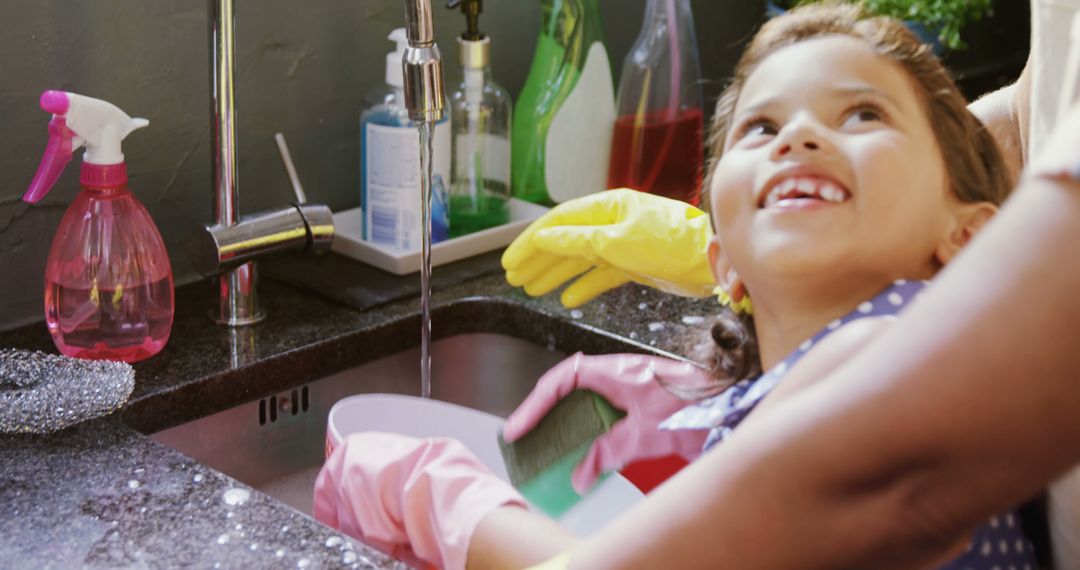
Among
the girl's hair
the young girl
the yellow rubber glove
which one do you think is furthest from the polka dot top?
the yellow rubber glove

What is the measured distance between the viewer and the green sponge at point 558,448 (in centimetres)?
102

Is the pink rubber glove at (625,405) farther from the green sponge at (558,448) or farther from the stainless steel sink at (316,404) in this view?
the stainless steel sink at (316,404)

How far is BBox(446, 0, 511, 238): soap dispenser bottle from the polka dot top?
0.71 m

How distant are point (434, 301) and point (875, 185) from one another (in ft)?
2.15

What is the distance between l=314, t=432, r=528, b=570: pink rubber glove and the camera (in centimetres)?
87

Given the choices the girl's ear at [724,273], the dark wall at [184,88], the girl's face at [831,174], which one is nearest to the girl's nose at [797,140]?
the girl's face at [831,174]

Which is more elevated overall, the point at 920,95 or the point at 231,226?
the point at 920,95

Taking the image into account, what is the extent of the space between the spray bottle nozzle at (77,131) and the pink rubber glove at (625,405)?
42 cm

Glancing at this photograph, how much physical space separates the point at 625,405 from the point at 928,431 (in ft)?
2.10

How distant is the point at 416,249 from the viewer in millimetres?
1437

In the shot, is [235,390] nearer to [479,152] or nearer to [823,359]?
[479,152]

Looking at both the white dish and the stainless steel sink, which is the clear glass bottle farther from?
the white dish

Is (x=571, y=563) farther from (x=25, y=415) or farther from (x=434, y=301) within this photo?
(x=434, y=301)

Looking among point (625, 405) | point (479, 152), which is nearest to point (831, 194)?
point (625, 405)
